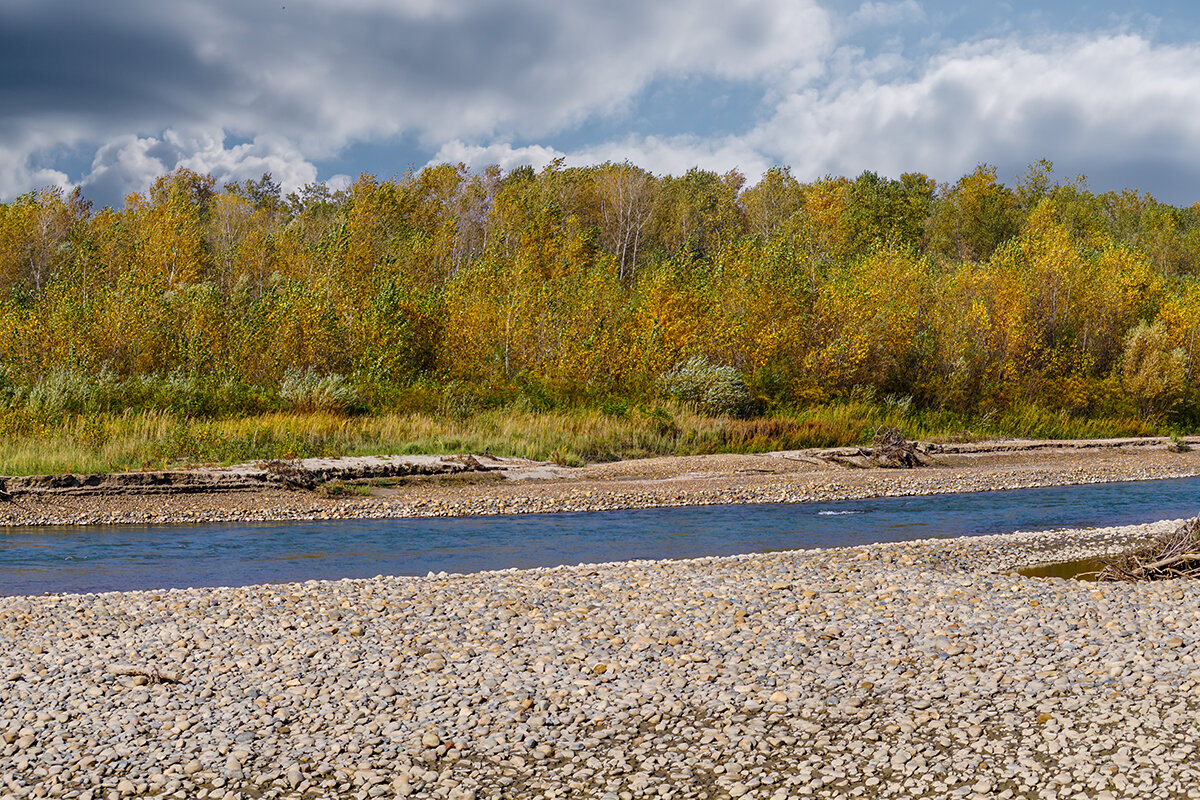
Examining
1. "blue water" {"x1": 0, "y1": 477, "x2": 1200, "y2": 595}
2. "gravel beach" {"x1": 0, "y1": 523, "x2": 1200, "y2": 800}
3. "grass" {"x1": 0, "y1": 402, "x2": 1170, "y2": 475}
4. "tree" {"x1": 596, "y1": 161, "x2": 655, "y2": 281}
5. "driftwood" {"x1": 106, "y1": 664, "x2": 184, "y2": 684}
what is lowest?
"blue water" {"x1": 0, "y1": 477, "x2": 1200, "y2": 595}

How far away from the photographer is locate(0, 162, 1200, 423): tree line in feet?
115

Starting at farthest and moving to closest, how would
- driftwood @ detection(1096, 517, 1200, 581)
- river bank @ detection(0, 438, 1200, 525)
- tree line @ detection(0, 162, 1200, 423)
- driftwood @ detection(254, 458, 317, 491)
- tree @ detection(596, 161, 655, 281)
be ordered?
tree @ detection(596, 161, 655, 281), tree line @ detection(0, 162, 1200, 423), driftwood @ detection(254, 458, 317, 491), river bank @ detection(0, 438, 1200, 525), driftwood @ detection(1096, 517, 1200, 581)

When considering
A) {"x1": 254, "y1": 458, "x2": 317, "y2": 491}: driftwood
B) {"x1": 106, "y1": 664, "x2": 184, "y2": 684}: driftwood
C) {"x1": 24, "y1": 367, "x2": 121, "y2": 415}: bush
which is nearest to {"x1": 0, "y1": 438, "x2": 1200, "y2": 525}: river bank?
{"x1": 254, "y1": 458, "x2": 317, "y2": 491}: driftwood

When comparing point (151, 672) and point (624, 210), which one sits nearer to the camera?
point (151, 672)

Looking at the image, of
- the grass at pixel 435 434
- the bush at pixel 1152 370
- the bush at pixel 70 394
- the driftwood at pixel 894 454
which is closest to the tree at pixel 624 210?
the bush at pixel 1152 370

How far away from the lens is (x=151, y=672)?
962cm

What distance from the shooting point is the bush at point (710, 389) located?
121 ft

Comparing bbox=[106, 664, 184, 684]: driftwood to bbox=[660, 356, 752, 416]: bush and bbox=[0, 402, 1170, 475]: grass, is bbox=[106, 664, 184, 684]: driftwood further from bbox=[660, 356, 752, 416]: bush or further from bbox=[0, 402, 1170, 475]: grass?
bbox=[660, 356, 752, 416]: bush

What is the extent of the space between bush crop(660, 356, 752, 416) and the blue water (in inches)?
437

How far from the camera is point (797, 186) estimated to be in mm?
→ 92000

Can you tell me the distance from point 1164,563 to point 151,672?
43.8 feet

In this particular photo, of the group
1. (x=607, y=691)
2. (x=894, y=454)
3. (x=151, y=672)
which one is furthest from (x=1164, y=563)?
(x=894, y=454)

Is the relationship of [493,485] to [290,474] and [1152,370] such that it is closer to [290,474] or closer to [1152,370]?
[290,474]

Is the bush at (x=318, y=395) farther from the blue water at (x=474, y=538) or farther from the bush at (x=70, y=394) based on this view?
the blue water at (x=474, y=538)
